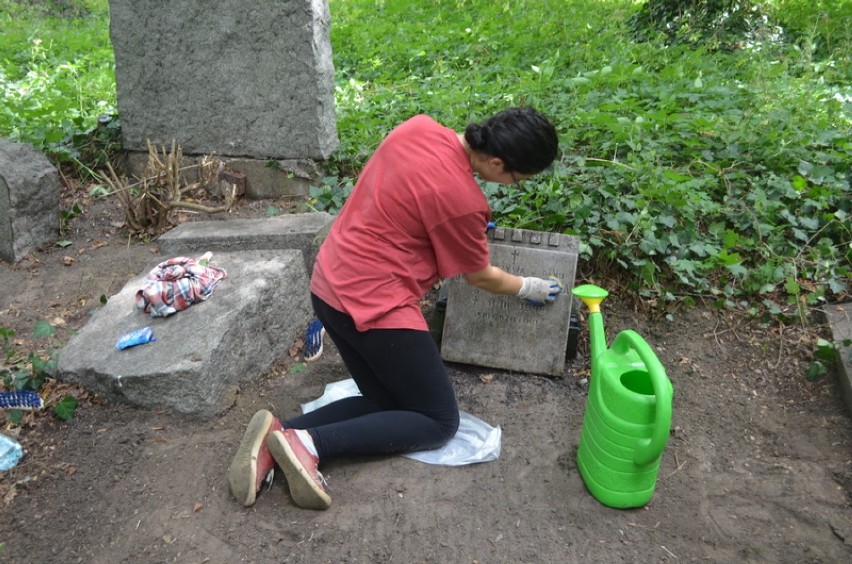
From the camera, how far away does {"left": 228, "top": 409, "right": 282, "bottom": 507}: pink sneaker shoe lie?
214cm

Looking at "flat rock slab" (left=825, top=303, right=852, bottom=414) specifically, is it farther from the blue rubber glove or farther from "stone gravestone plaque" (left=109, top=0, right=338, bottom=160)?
"stone gravestone plaque" (left=109, top=0, right=338, bottom=160)

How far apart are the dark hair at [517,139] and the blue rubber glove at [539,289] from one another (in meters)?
0.66

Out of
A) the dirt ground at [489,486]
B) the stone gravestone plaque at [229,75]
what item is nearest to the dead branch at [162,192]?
the stone gravestone plaque at [229,75]

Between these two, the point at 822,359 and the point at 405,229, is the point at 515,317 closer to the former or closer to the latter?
the point at 405,229

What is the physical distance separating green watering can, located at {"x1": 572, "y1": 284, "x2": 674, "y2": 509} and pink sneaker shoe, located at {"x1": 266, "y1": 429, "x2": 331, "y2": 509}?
2.99ft

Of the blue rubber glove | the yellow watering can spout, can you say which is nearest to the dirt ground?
the blue rubber glove

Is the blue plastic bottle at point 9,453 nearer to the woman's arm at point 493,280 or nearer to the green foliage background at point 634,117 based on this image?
the woman's arm at point 493,280

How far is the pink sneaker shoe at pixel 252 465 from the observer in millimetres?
2139

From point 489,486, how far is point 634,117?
9.36 feet

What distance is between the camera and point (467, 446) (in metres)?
2.51

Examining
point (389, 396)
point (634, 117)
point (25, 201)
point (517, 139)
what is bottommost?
point (389, 396)

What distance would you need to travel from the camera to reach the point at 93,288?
11.9ft

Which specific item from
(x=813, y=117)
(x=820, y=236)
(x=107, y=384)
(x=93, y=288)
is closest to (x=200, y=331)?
(x=107, y=384)

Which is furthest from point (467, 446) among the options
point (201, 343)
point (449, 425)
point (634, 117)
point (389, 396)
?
point (634, 117)
